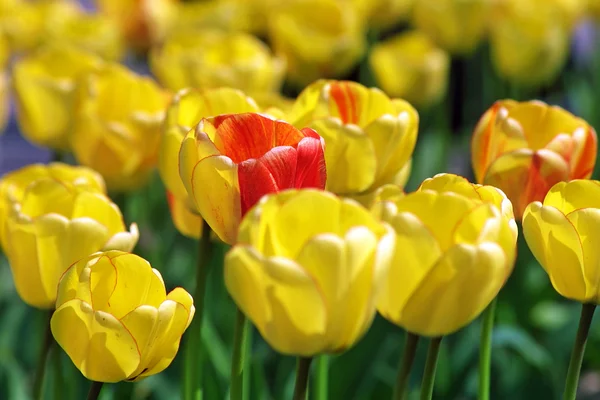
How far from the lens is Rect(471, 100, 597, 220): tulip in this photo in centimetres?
75

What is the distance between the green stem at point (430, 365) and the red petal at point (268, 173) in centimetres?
14

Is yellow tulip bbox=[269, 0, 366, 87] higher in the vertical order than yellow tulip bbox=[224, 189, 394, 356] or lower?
lower

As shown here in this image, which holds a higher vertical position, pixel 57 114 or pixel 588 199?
pixel 588 199

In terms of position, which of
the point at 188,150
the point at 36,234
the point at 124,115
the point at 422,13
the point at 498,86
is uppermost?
the point at 188,150

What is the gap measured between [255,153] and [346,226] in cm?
13

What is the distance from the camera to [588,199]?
68 centimetres

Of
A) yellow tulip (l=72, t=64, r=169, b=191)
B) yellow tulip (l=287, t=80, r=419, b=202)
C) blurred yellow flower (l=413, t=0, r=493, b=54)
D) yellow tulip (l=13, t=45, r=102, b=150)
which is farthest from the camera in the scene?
blurred yellow flower (l=413, t=0, r=493, b=54)

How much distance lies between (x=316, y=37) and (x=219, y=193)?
1164mm

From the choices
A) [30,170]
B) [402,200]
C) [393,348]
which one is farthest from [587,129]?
[393,348]

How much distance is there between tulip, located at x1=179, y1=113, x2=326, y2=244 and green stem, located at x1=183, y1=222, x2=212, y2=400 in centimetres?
11

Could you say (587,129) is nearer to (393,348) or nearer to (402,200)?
(402,200)

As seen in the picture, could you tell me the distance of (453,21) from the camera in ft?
6.09

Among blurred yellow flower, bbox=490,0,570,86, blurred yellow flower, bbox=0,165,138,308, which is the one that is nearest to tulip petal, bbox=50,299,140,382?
blurred yellow flower, bbox=0,165,138,308

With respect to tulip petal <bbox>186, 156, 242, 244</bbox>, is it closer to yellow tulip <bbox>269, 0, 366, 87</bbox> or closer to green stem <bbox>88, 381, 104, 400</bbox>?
green stem <bbox>88, 381, 104, 400</bbox>
